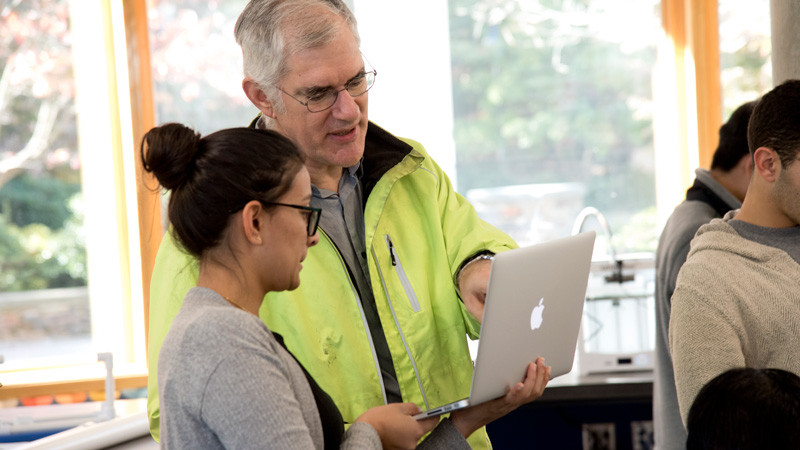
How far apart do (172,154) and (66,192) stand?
2.91 meters

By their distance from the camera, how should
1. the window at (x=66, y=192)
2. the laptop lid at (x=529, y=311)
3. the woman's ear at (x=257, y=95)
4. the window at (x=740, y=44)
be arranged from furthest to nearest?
the window at (x=740, y=44) < the window at (x=66, y=192) < the woman's ear at (x=257, y=95) < the laptop lid at (x=529, y=311)

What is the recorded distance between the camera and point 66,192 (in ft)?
12.5

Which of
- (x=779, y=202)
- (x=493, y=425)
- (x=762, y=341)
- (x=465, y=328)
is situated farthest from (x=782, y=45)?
(x=493, y=425)

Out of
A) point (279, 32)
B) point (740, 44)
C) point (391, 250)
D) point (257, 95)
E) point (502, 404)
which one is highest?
point (740, 44)

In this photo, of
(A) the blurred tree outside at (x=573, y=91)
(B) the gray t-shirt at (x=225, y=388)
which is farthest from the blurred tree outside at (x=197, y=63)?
(B) the gray t-shirt at (x=225, y=388)

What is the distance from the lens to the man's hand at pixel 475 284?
152 centimetres

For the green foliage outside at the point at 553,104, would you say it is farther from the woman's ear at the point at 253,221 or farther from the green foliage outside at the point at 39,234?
the woman's ear at the point at 253,221

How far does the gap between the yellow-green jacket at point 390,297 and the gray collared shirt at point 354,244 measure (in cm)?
4

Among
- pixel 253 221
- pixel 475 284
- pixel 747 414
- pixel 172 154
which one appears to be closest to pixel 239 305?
pixel 253 221

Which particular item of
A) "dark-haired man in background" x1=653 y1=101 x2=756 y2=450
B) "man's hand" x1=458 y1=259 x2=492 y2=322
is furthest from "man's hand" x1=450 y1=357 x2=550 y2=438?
"dark-haired man in background" x1=653 y1=101 x2=756 y2=450

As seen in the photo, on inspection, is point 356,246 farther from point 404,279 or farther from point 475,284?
point 475,284

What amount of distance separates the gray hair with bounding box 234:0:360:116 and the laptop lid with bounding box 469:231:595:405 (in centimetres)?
55

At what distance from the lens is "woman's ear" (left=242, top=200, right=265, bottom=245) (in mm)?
1135

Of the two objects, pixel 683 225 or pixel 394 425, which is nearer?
pixel 394 425
